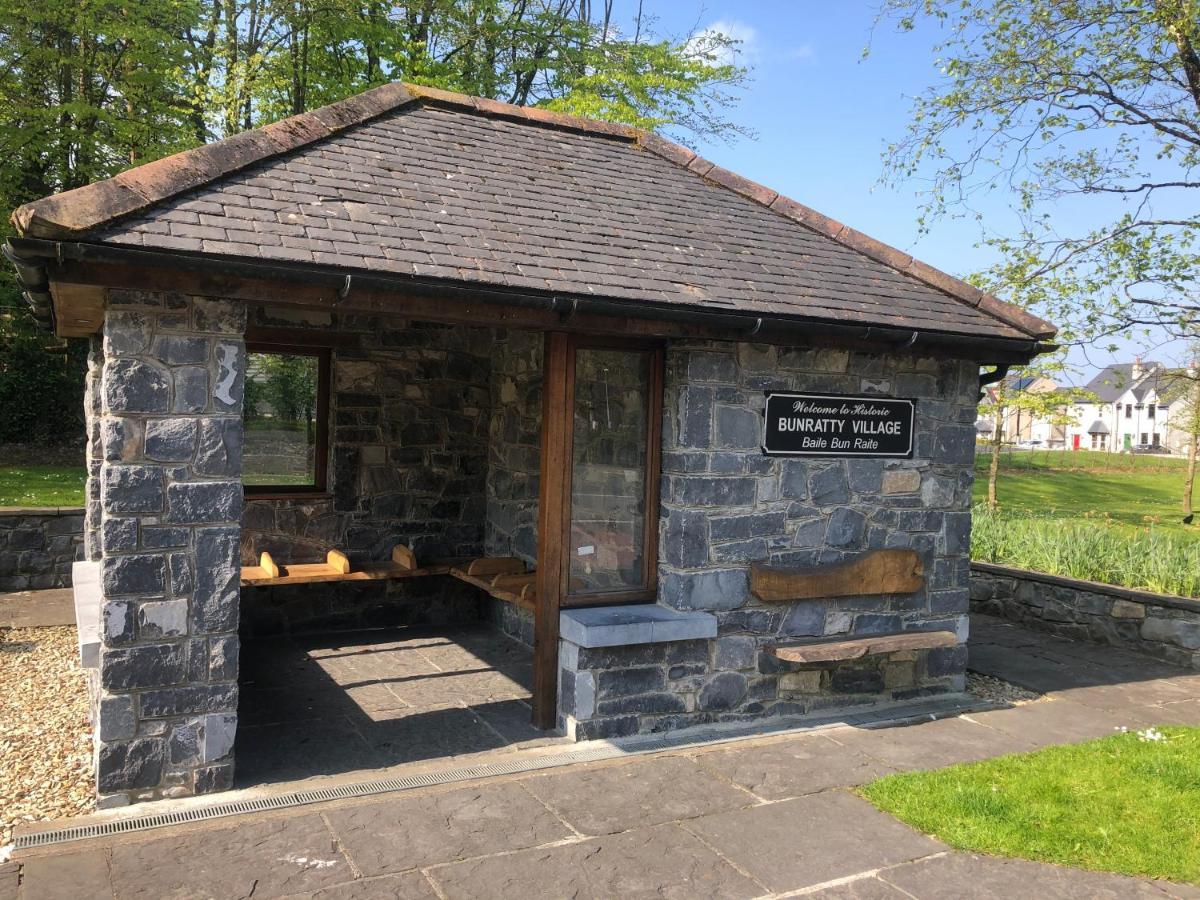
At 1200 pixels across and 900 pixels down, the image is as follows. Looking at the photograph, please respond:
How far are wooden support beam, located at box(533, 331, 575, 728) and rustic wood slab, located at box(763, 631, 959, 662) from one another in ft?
4.89

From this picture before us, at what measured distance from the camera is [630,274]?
5.66 metres

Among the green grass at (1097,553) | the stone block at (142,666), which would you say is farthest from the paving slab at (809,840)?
the green grass at (1097,553)

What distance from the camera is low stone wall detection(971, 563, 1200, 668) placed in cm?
830

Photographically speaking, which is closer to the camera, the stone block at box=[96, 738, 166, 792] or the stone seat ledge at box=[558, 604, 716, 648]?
the stone block at box=[96, 738, 166, 792]

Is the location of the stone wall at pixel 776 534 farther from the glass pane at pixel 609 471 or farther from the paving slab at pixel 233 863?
the paving slab at pixel 233 863

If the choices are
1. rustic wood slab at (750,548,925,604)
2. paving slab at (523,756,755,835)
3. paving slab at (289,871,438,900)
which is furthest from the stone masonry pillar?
rustic wood slab at (750,548,925,604)

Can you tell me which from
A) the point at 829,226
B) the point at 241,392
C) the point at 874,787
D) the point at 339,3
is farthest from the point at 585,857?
the point at 339,3

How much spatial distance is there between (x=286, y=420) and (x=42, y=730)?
10.2ft

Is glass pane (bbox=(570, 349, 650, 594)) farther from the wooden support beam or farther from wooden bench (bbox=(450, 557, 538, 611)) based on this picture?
wooden bench (bbox=(450, 557, 538, 611))

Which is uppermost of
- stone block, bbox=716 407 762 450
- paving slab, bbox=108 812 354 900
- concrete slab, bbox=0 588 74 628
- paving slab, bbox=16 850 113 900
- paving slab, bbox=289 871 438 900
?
stone block, bbox=716 407 762 450

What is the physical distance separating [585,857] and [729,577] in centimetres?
232

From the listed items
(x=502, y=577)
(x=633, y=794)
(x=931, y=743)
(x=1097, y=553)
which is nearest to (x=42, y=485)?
(x=502, y=577)

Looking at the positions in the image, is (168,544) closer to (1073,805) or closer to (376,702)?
(376,702)

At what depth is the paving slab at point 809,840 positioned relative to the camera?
4.11m
